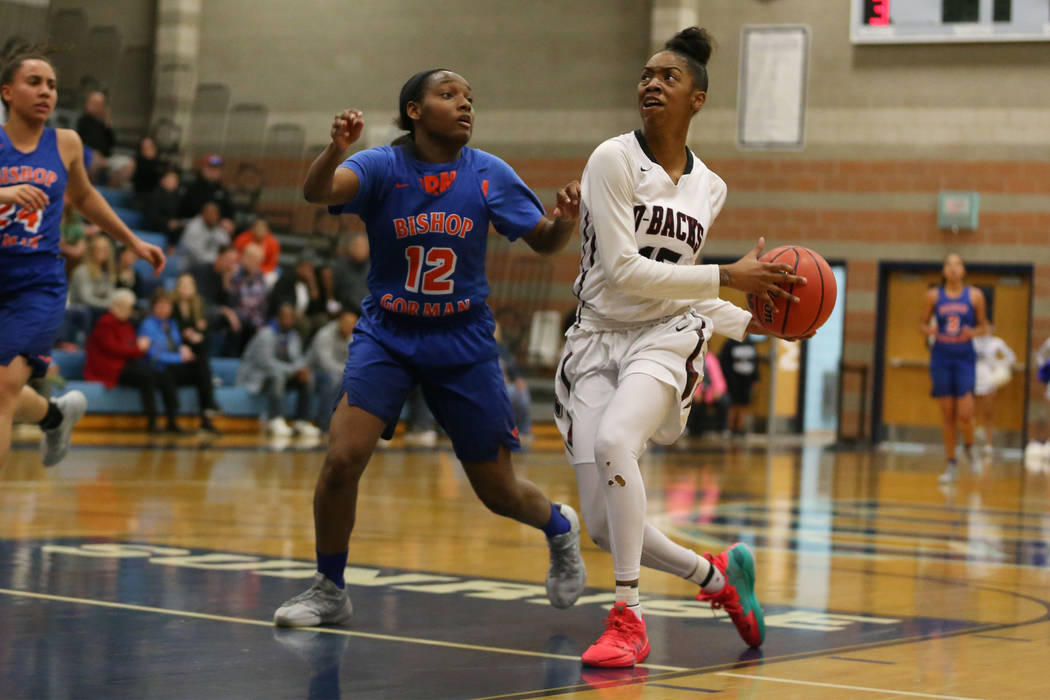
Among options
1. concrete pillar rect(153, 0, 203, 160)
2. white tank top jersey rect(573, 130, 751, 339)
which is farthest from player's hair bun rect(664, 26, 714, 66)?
concrete pillar rect(153, 0, 203, 160)

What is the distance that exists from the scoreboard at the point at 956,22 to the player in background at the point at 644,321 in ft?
52.2

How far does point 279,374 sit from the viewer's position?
15219 mm

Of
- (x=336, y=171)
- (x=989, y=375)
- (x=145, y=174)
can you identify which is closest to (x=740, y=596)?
(x=336, y=171)

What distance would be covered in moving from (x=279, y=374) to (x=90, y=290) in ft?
6.62

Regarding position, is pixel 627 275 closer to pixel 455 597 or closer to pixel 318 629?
pixel 318 629

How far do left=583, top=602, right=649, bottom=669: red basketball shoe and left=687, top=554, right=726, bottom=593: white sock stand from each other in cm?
43

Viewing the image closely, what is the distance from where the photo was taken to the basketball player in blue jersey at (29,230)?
214 inches

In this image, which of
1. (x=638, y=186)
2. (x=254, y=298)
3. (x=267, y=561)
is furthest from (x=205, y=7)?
(x=638, y=186)

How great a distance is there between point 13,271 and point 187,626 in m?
1.75

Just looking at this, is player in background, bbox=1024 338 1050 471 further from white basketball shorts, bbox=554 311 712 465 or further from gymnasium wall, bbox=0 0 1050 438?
white basketball shorts, bbox=554 311 712 465

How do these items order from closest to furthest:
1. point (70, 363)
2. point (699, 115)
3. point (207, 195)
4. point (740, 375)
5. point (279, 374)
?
point (70, 363) → point (279, 374) → point (207, 195) → point (699, 115) → point (740, 375)

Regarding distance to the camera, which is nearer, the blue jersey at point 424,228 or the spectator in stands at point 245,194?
the blue jersey at point 424,228

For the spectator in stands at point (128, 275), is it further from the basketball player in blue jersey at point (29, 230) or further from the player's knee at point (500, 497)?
the player's knee at point (500, 497)

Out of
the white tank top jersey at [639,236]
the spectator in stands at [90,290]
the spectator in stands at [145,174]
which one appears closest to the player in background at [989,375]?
the spectator in stands at [145,174]
